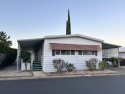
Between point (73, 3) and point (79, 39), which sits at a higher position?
point (73, 3)

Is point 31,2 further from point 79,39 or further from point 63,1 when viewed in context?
point 79,39

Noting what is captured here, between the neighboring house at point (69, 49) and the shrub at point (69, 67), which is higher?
the neighboring house at point (69, 49)

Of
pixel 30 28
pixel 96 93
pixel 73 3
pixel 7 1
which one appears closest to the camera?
pixel 96 93

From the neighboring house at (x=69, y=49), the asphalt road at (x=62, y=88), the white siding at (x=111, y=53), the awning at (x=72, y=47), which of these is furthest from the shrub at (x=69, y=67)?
the white siding at (x=111, y=53)

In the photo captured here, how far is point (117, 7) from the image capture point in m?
17.4

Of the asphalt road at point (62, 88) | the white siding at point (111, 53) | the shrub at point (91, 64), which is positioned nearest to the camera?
the asphalt road at point (62, 88)

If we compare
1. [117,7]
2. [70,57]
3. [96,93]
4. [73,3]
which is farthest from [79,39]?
[96,93]

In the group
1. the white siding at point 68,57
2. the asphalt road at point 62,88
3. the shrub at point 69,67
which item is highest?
the white siding at point 68,57

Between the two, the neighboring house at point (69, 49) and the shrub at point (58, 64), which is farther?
the neighboring house at point (69, 49)

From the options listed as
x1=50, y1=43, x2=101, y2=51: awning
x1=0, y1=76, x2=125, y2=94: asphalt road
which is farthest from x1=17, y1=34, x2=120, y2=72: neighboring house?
x1=0, y1=76, x2=125, y2=94: asphalt road

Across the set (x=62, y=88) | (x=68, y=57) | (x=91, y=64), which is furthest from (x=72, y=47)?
(x=62, y=88)

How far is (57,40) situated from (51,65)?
2.38 metres

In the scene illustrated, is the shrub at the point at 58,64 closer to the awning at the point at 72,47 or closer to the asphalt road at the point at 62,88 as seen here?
the awning at the point at 72,47

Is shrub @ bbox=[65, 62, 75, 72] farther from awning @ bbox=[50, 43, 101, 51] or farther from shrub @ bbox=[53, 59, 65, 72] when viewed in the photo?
awning @ bbox=[50, 43, 101, 51]
